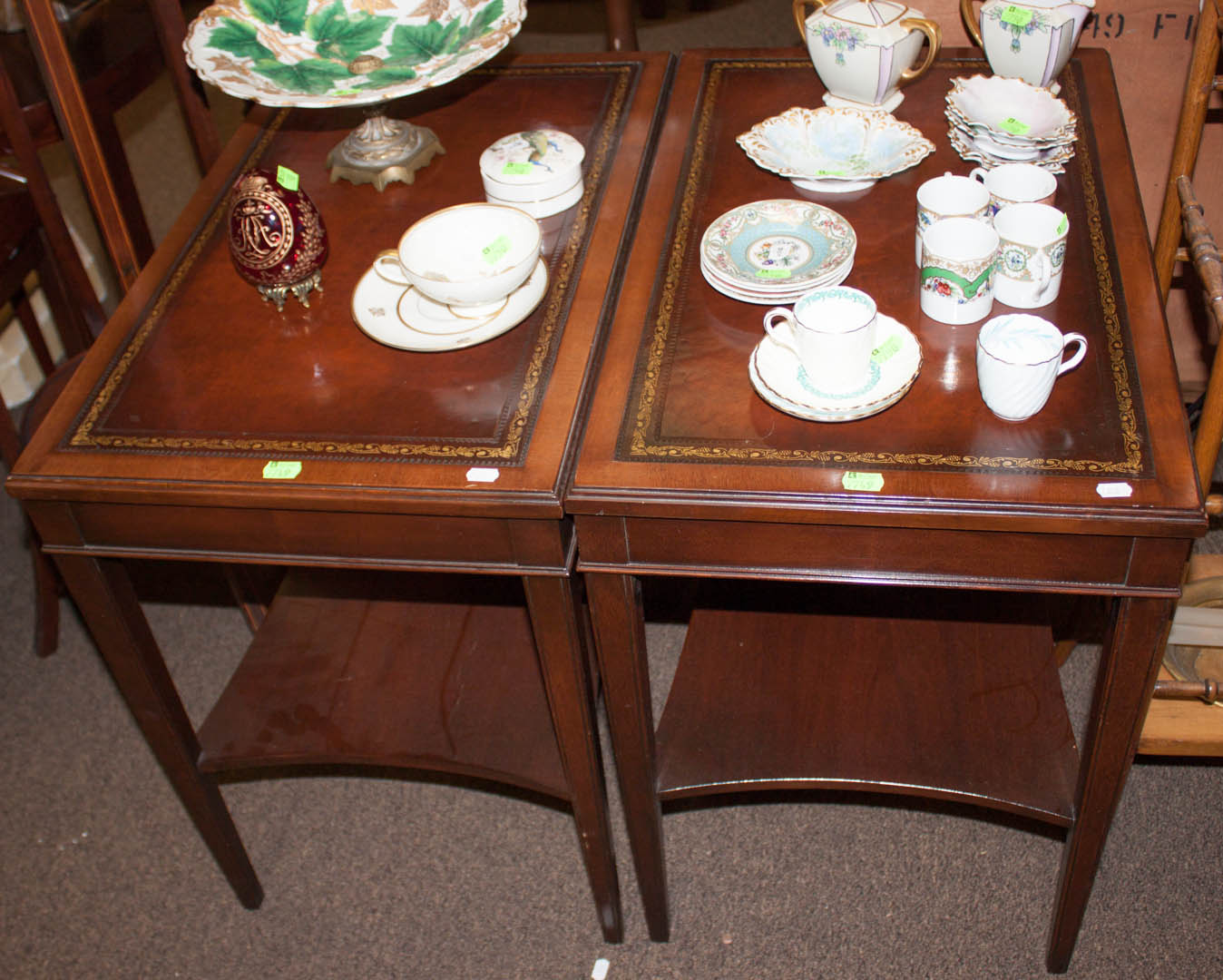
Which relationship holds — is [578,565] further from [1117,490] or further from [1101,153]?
[1101,153]

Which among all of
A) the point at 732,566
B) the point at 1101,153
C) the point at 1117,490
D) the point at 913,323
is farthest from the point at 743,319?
the point at 1101,153

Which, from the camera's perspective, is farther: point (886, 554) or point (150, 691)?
point (150, 691)

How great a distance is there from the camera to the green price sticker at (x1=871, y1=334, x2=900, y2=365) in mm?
1133

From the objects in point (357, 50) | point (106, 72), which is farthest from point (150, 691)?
point (106, 72)

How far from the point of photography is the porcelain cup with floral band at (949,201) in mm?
1220

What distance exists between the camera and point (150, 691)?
1.35 metres

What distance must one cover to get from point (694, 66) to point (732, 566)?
83 cm

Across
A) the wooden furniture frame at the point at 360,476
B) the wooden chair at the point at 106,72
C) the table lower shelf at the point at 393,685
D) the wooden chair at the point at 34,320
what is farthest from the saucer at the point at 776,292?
the wooden chair at the point at 106,72

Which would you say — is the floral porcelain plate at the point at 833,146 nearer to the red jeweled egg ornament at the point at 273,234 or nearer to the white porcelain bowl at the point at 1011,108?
the white porcelain bowl at the point at 1011,108

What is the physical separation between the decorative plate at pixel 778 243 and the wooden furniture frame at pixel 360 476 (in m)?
0.12

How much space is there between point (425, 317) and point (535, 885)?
0.80 m

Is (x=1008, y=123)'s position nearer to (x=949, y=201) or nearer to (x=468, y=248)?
(x=949, y=201)

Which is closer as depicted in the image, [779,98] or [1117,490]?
[1117,490]

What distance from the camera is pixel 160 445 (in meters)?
1.16
